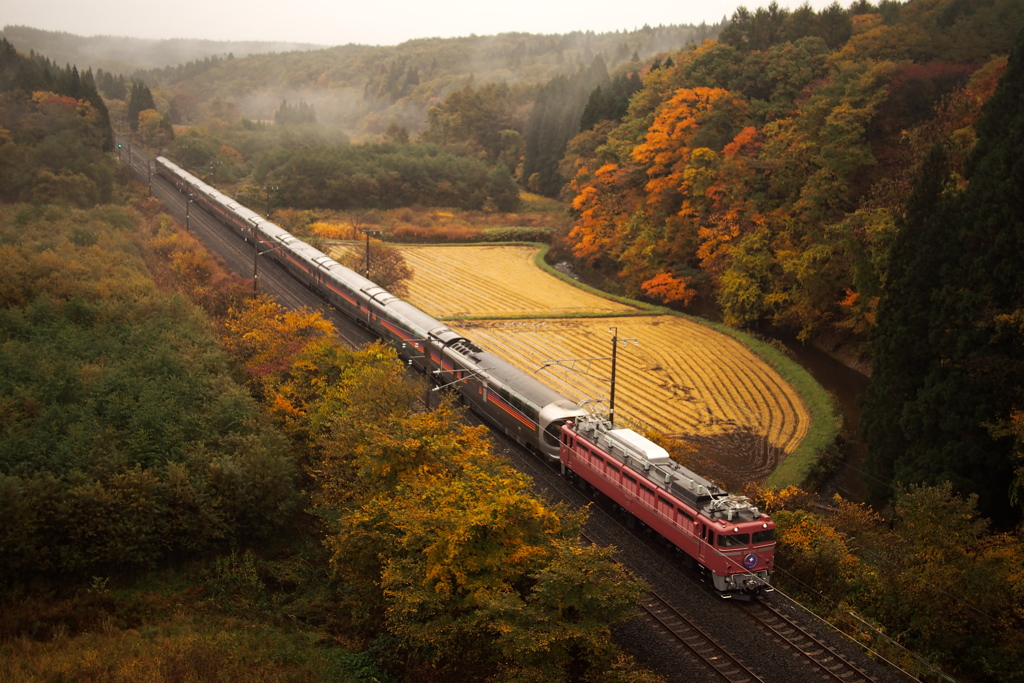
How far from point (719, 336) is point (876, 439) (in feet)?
71.7

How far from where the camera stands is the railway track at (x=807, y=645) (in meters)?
18.2

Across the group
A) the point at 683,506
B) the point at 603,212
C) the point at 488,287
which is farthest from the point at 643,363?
the point at 603,212

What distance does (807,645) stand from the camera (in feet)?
63.3

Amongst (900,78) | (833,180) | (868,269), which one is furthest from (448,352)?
(900,78)

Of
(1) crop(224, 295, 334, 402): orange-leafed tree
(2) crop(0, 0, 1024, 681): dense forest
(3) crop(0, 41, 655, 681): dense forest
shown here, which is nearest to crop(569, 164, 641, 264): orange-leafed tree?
(2) crop(0, 0, 1024, 681): dense forest

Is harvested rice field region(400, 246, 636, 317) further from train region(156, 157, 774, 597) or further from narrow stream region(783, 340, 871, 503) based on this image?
narrow stream region(783, 340, 871, 503)

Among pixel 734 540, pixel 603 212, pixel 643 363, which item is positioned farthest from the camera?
pixel 603 212

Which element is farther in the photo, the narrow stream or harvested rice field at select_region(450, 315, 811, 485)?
harvested rice field at select_region(450, 315, 811, 485)

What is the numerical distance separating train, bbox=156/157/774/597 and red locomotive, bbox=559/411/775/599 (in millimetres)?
29

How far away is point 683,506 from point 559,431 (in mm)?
7154

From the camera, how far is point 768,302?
1941 inches

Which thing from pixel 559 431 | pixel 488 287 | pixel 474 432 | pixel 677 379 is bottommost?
pixel 677 379

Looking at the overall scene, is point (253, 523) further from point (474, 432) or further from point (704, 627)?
point (704, 627)

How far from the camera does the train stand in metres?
21.3
